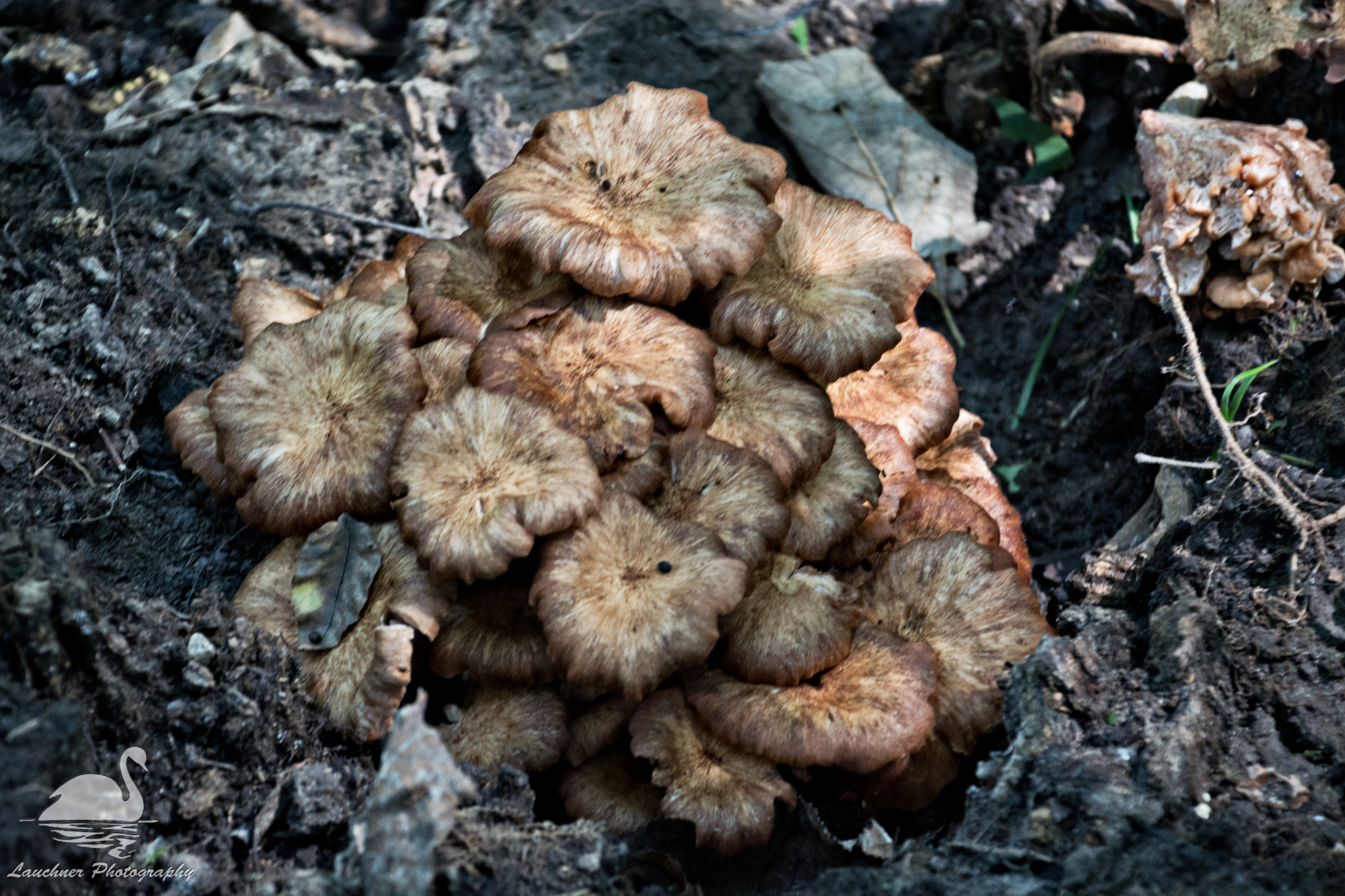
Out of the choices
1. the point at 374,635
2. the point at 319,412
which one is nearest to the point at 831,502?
the point at 374,635

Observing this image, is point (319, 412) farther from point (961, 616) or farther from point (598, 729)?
point (961, 616)

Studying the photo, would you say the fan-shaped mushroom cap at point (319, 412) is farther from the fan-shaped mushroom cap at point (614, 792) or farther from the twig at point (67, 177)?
the twig at point (67, 177)

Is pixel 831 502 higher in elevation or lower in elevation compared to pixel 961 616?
higher

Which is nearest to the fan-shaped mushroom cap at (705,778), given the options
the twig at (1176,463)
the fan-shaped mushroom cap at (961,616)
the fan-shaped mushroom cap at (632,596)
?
the fan-shaped mushroom cap at (632,596)

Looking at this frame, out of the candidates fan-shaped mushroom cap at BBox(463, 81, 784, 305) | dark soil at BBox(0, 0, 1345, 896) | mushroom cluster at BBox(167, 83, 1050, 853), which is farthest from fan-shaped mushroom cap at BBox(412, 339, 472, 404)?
dark soil at BBox(0, 0, 1345, 896)

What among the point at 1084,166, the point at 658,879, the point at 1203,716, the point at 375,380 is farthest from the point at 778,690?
the point at 1084,166

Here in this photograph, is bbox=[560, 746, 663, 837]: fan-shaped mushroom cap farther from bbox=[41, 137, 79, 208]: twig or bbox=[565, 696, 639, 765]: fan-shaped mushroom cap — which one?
bbox=[41, 137, 79, 208]: twig

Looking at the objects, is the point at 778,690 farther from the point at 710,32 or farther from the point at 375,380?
the point at 710,32
